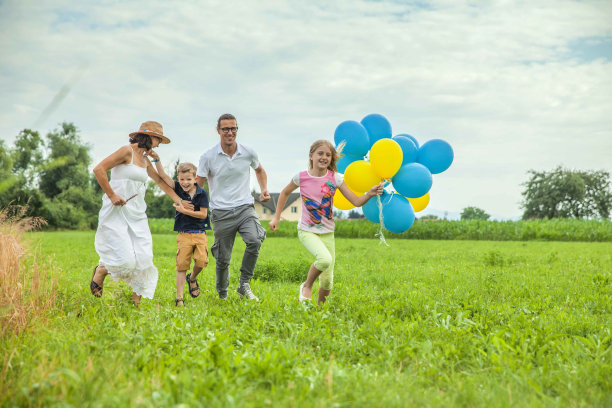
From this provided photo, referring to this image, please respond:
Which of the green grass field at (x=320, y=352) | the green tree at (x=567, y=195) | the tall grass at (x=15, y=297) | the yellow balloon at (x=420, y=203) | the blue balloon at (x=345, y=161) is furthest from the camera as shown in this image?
the green tree at (x=567, y=195)

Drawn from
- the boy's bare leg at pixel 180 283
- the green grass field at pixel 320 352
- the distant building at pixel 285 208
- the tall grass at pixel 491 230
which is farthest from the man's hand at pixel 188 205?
the distant building at pixel 285 208

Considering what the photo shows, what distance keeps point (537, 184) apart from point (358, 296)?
220 feet

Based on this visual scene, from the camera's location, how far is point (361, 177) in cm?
647

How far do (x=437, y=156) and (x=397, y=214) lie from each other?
1.23 metres

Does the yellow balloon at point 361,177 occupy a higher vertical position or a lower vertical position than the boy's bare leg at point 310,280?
higher

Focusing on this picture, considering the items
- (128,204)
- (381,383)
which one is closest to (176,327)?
(128,204)

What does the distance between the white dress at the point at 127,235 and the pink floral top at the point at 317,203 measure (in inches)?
75.1

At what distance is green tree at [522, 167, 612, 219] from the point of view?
6338 cm

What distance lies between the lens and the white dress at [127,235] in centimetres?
542

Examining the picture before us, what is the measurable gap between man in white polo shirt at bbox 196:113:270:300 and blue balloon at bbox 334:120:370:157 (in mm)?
1352

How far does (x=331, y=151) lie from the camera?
6.07 metres

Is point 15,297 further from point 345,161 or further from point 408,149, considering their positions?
point 408,149

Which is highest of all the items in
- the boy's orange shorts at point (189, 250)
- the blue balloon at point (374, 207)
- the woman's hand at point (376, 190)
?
the woman's hand at point (376, 190)

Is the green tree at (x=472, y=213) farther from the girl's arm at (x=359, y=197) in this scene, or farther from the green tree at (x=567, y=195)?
the girl's arm at (x=359, y=197)
